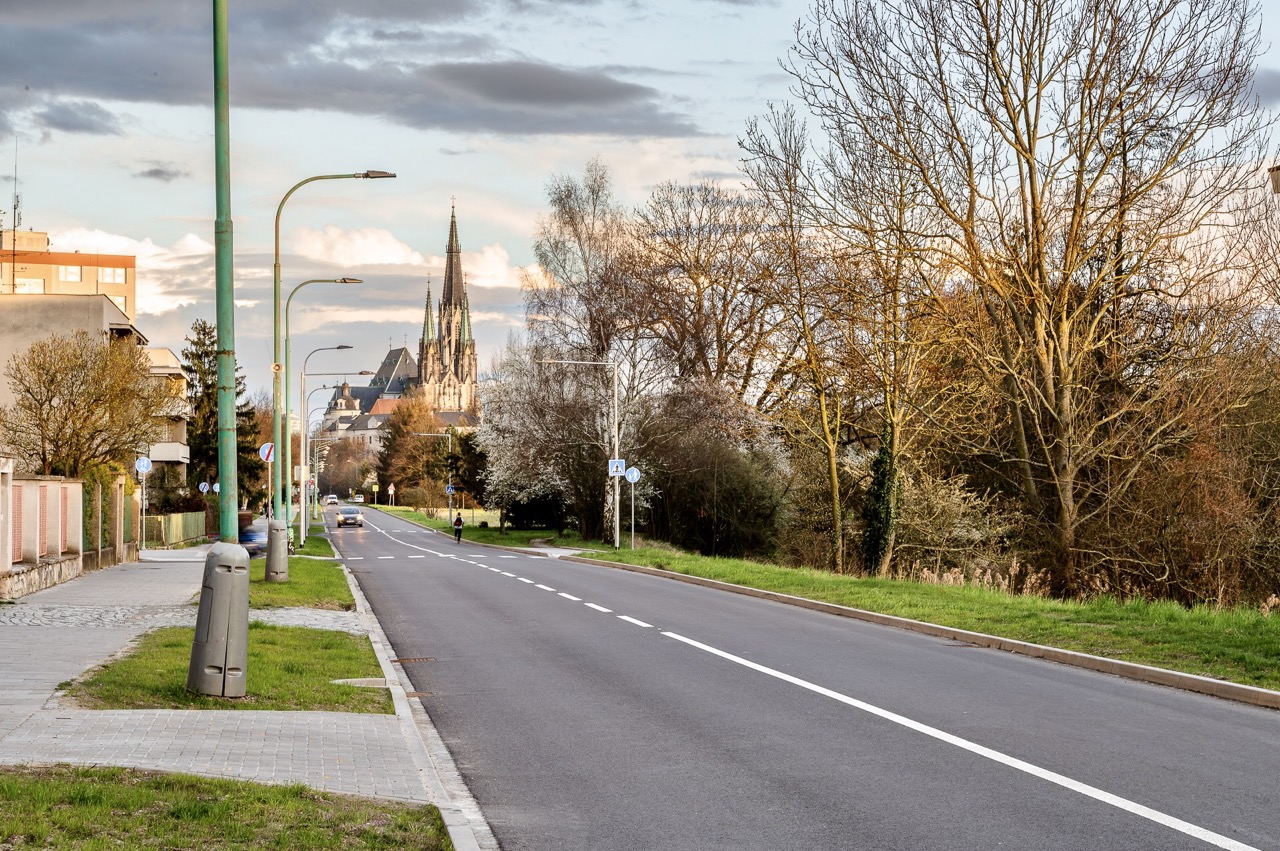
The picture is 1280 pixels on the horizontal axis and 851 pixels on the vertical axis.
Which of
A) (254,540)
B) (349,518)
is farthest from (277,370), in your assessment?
(349,518)

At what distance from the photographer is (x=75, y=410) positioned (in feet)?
138

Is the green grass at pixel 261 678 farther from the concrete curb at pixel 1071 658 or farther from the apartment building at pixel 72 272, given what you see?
the apartment building at pixel 72 272

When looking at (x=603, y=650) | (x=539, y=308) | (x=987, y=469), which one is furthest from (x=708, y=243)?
(x=603, y=650)

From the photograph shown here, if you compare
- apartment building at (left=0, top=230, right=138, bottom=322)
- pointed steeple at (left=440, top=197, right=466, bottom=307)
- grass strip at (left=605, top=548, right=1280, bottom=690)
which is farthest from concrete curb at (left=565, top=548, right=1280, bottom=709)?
pointed steeple at (left=440, top=197, right=466, bottom=307)

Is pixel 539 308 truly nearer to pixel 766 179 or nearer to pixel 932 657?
pixel 766 179

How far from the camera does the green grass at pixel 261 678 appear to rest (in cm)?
1048

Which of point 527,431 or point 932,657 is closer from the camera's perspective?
point 932,657

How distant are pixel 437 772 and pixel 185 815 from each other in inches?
87.8

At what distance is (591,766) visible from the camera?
8.57 meters

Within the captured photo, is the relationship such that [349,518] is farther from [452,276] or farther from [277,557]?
[452,276]

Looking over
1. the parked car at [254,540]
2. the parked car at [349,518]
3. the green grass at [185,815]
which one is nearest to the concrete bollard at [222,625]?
the green grass at [185,815]

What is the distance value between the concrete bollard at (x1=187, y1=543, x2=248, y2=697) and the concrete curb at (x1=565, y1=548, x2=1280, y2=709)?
8.70m

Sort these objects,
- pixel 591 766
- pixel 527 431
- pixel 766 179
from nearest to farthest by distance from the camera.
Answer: pixel 591 766 < pixel 766 179 < pixel 527 431

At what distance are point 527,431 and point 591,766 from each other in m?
48.4
